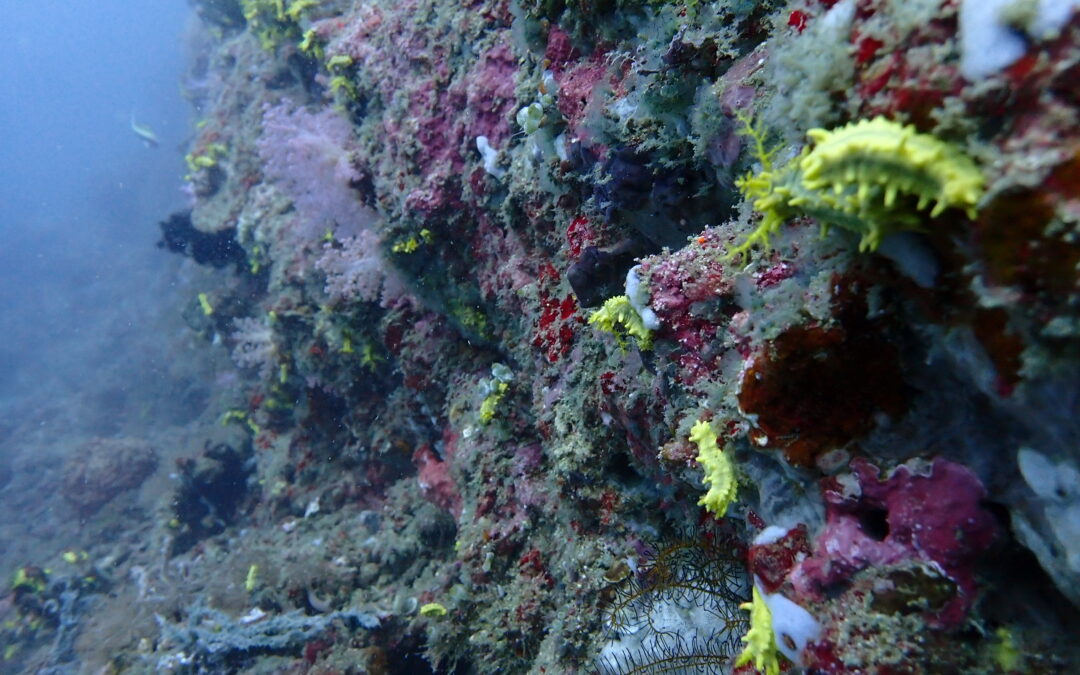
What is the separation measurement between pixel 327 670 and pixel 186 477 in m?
6.90

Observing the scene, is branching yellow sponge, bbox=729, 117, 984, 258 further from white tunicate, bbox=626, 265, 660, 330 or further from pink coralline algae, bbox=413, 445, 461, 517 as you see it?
pink coralline algae, bbox=413, 445, 461, 517

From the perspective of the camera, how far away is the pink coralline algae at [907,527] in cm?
168

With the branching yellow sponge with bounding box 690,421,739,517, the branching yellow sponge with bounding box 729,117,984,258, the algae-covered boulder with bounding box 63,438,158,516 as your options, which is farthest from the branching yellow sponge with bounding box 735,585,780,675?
the algae-covered boulder with bounding box 63,438,158,516

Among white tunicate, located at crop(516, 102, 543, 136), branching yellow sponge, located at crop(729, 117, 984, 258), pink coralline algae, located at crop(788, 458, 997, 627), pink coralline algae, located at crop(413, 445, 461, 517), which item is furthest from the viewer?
pink coralline algae, located at crop(413, 445, 461, 517)

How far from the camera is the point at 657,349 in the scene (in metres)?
2.88

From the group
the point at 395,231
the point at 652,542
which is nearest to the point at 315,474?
the point at 395,231

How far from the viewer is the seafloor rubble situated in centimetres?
141

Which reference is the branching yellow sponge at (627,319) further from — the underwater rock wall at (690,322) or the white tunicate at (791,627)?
the white tunicate at (791,627)

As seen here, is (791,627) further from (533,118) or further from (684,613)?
(533,118)

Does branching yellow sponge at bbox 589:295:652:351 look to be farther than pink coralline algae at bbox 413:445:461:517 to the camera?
No

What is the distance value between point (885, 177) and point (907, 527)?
110 centimetres

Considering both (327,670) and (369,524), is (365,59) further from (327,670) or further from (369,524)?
(327,670)

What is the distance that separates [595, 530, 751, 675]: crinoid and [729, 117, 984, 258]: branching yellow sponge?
2.12 metres

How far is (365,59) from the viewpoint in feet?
21.5
